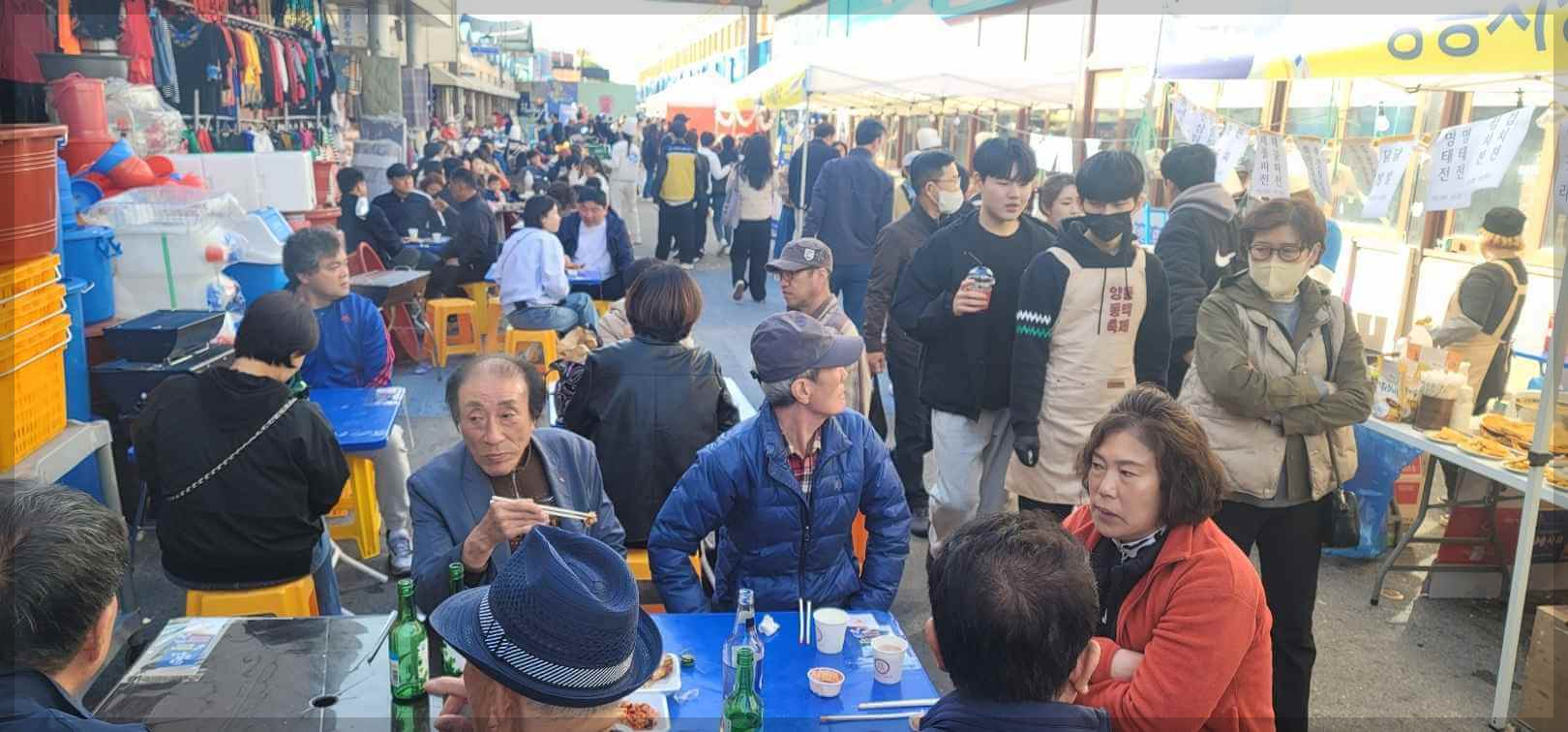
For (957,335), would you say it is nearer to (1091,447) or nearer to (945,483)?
(945,483)

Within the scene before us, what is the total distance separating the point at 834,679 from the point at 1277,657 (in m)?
1.71

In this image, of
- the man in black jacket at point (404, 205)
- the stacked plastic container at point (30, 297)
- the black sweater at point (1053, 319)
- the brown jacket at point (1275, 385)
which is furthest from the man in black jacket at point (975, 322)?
the man in black jacket at point (404, 205)

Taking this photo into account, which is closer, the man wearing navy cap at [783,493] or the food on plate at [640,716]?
the food on plate at [640,716]

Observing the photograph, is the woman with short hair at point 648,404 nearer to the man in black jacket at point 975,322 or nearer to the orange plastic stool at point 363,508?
the man in black jacket at point 975,322

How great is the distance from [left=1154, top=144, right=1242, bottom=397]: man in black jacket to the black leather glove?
1.43m

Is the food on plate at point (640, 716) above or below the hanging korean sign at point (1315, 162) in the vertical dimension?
below

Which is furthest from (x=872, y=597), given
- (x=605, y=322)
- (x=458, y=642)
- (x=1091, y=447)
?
(x=605, y=322)

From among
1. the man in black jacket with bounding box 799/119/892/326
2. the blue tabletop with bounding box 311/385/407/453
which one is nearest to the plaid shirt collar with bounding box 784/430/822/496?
the blue tabletop with bounding box 311/385/407/453

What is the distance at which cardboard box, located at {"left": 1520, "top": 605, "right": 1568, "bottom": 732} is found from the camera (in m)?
3.62

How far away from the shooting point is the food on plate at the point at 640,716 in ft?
7.29

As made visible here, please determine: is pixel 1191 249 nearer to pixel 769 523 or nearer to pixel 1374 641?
pixel 1374 641

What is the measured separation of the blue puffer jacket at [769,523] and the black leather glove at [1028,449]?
89cm

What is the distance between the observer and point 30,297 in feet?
12.3

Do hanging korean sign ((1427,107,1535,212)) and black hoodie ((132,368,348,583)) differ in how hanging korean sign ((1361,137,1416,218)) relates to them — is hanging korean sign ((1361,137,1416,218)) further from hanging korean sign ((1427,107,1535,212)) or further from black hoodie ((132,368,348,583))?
black hoodie ((132,368,348,583))
